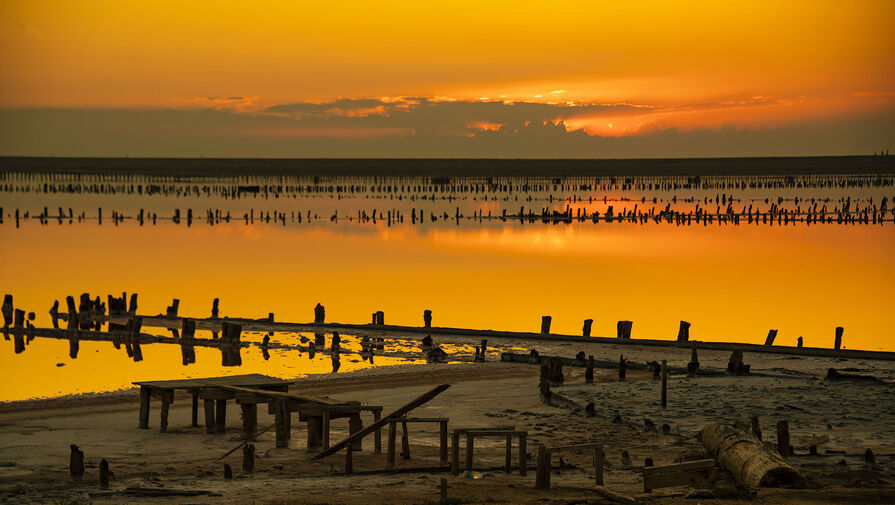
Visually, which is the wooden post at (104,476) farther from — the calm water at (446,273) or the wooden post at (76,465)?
the calm water at (446,273)

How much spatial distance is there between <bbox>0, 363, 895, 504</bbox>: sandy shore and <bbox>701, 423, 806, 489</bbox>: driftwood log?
335mm

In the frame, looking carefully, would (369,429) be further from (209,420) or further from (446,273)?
(446,273)

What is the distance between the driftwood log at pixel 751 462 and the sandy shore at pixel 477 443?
34 centimetres

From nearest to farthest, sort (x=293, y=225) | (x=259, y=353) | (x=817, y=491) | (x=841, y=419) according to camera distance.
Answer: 1. (x=817, y=491)
2. (x=841, y=419)
3. (x=259, y=353)
4. (x=293, y=225)

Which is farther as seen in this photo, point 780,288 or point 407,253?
point 407,253

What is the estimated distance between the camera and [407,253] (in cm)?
6612

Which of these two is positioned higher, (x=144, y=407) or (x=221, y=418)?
(x=144, y=407)

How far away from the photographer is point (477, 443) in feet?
70.3

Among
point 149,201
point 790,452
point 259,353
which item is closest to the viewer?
point 790,452

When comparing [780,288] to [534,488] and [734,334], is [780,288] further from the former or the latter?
[534,488]

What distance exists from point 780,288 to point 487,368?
26.3 m

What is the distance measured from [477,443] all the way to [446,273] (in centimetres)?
3525

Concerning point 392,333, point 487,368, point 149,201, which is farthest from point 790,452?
point 149,201

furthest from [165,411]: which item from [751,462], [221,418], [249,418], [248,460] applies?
[751,462]
